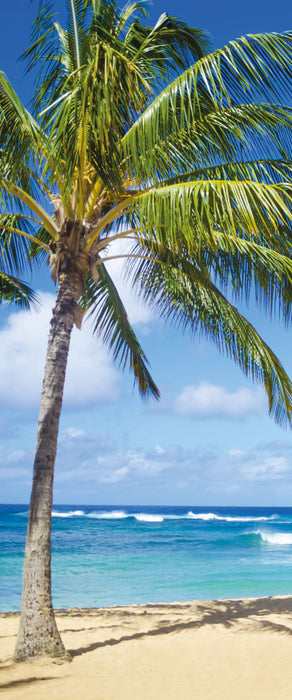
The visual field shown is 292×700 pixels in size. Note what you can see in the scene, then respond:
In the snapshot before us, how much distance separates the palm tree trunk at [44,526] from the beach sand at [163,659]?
7.3 inches

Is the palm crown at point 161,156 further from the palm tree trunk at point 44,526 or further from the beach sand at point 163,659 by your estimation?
the beach sand at point 163,659

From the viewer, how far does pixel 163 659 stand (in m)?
5.05

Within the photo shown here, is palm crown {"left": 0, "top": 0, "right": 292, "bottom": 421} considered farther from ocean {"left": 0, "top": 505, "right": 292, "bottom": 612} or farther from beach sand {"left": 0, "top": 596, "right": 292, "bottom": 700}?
ocean {"left": 0, "top": 505, "right": 292, "bottom": 612}

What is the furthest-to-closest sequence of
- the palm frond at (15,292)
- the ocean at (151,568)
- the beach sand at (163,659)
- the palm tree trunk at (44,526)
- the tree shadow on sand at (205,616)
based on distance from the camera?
1. the ocean at (151,568)
2. the palm frond at (15,292)
3. the tree shadow on sand at (205,616)
4. the palm tree trunk at (44,526)
5. the beach sand at (163,659)

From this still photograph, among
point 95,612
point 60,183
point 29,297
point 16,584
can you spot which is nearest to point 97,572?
point 16,584

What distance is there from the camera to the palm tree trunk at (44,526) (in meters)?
4.66

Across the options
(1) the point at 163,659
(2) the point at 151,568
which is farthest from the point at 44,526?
(2) the point at 151,568

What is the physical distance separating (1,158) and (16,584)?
1073cm

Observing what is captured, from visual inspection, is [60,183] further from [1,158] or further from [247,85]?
[247,85]

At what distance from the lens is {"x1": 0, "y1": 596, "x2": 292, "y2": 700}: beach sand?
4207 mm

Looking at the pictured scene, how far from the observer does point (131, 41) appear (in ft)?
21.3

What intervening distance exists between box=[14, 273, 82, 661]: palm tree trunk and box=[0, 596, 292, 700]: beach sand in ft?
0.61

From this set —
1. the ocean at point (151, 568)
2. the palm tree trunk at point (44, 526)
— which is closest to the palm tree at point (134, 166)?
the palm tree trunk at point (44, 526)

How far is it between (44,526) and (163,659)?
1.75 meters
